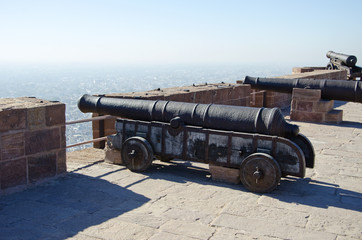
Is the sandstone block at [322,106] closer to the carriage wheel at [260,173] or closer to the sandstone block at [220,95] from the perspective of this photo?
the sandstone block at [220,95]

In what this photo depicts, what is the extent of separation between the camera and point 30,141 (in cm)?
497

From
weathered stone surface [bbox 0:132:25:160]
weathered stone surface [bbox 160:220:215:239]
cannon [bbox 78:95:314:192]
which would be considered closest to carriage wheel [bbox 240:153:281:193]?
cannon [bbox 78:95:314:192]

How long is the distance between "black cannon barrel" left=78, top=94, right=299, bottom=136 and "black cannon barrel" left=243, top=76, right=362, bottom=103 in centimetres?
555

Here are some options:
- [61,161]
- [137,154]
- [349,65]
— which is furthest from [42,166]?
[349,65]

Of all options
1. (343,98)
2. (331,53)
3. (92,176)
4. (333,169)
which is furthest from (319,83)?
(331,53)

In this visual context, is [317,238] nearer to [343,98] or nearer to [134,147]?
[134,147]

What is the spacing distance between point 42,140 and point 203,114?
197cm

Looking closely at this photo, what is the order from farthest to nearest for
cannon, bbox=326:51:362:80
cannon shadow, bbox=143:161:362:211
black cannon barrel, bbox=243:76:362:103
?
cannon, bbox=326:51:362:80
black cannon barrel, bbox=243:76:362:103
cannon shadow, bbox=143:161:362:211

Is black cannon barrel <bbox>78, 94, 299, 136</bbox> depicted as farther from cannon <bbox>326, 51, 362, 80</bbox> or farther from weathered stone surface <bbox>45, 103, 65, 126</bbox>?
cannon <bbox>326, 51, 362, 80</bbox>

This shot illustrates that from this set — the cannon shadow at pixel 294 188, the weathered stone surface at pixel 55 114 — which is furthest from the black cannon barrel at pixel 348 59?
the weathered stone surface at pixel 55 114

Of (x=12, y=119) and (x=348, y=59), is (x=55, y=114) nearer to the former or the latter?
(x=12, y=119)

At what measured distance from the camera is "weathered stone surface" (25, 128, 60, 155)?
4.95 meters

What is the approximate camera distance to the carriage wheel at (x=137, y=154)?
548 centimetres

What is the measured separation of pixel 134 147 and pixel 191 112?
89cm
